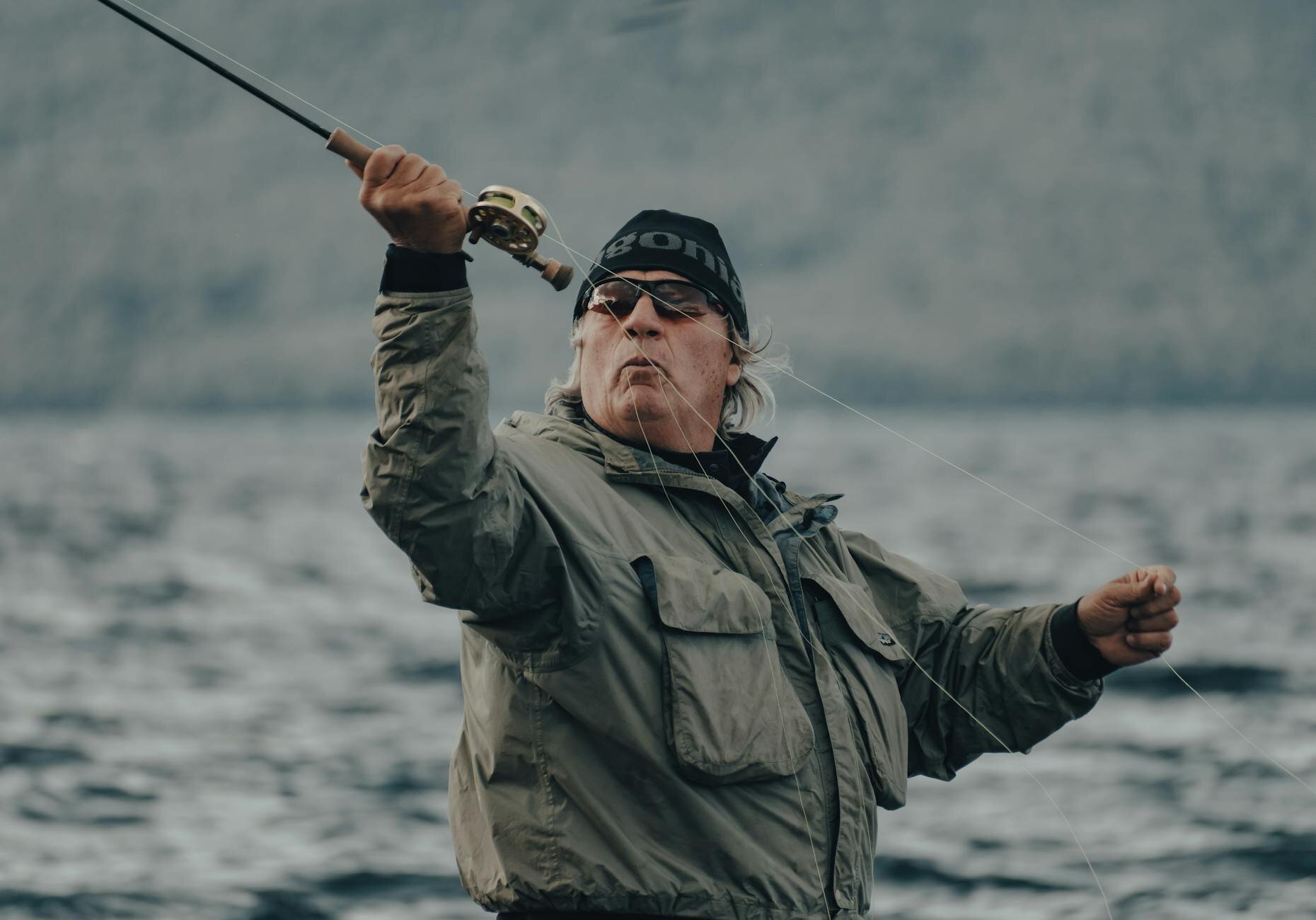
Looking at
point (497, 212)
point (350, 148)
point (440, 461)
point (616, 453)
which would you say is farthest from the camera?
point (616, 453)

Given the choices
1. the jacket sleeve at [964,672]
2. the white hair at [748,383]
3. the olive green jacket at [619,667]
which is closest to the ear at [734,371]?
the white hair at [748,383]

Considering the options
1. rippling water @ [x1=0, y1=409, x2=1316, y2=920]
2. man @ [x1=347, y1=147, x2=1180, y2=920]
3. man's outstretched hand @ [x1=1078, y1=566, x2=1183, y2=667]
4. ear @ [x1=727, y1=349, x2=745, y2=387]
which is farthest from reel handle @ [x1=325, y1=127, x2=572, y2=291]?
rippling water @ [x1=0, y1=409, x2=1316, y2=920]

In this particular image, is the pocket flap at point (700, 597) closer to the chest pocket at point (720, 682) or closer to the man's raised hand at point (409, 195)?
the chest pocket at point (720, 682)

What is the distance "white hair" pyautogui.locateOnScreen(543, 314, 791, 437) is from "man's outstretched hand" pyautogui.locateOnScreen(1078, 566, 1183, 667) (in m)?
0.80

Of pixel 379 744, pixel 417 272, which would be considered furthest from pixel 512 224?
pixel 379 744

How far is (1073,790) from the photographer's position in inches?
422

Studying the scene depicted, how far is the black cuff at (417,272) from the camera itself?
2.24m

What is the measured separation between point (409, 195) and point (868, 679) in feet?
4.15

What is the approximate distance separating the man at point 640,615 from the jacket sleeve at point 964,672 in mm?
21

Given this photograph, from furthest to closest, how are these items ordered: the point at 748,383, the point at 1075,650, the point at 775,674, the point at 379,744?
the point at 379,744
the point at 748,383
the point at 1075,650
the point at 775,674

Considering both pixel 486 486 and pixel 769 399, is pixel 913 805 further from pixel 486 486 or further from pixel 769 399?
pixel 486 486

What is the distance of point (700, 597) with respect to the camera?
2543 millimetres

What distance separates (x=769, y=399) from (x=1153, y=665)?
45.4 feet

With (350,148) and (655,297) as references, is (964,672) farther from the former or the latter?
(350,148)
